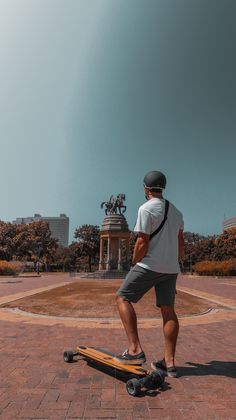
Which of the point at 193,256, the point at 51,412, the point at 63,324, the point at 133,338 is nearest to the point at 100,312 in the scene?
the point at 63,324

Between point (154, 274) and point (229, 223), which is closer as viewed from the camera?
point (154, 274)

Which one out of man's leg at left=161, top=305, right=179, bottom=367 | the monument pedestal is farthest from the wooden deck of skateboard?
the monument pedestal

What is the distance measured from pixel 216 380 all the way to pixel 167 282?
3.72ft

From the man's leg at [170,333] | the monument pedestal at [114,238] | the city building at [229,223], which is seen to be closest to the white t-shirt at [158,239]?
the man's leg at [170,333]

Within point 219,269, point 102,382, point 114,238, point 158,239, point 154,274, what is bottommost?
point 102,382

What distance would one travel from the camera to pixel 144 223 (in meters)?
4.12

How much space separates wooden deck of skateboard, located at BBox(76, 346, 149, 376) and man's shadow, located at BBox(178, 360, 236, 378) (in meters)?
0.72

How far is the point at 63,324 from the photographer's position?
8.12 m

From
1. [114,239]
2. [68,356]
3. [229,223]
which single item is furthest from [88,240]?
[229,223]

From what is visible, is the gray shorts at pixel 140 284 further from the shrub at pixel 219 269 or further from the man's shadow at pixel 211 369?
the shrub at pixel 219 269

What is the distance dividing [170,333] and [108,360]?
74 cm

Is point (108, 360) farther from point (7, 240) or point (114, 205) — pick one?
point (7, 240)

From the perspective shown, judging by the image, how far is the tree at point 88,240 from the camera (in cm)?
7706

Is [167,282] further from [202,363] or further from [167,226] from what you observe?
[202,363]
